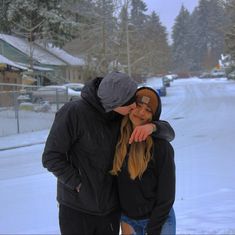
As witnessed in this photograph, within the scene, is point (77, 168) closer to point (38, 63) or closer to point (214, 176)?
point (214, 176)

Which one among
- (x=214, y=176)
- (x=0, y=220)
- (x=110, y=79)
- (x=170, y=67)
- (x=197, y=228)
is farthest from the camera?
(x=170, y=67)

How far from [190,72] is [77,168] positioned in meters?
135

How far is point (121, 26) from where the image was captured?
47.1 m

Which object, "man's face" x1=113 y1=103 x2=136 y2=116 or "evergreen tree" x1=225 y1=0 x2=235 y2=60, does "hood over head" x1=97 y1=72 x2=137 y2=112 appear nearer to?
"man's face" x1=113 y1=103 x2=136 y2=116

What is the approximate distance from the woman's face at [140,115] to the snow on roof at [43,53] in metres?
45.0

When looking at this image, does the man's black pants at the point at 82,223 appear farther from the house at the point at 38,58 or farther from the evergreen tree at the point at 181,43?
the evergreen tree at the point at 181,43

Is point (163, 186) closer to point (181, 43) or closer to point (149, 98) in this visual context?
point (149, 98)

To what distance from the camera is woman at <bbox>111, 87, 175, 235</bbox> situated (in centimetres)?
313

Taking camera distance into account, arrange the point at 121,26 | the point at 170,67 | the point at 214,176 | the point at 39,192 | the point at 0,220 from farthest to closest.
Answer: the point at 170,67 → the point at 121,26 → the point at 214,176 → the point at 39,192 → the point at 0,220

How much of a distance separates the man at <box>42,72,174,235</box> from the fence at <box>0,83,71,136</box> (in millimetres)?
15447

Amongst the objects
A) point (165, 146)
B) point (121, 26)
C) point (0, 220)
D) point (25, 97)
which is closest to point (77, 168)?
point (165, 146)

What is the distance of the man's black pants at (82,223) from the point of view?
10.4 feet

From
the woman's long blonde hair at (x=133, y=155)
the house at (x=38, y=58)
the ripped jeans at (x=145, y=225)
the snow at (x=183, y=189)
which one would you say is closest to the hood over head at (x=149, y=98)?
the woman's long blonde hair at (x=133, y=155)

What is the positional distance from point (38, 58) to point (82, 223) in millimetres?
48341
